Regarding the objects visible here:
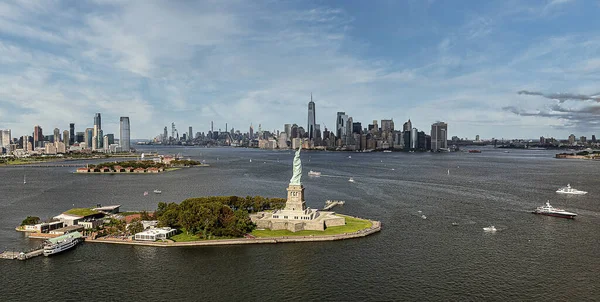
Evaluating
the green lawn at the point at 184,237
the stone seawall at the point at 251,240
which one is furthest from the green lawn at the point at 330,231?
the green lawn at the point at 184,237

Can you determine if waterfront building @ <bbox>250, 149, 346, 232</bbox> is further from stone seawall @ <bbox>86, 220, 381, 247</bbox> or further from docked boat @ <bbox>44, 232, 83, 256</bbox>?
docked boat @ <bbox>44, 232, 83, 256</bbox>

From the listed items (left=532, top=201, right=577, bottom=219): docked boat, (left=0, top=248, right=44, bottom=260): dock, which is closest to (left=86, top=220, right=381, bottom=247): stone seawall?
(left=0, top=248, right=44, bottom=260): dock

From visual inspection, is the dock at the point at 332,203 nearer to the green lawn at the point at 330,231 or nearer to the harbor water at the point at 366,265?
the harbor water at the point at 366,265

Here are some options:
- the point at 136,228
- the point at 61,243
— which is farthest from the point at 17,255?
the point at 136,228

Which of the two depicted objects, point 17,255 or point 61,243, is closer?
point 17,255

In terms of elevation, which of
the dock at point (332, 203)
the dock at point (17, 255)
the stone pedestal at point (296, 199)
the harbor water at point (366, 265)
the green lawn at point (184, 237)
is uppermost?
the stone pedestal at point (296, 199)

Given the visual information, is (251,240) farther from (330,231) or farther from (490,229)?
(490,229)
